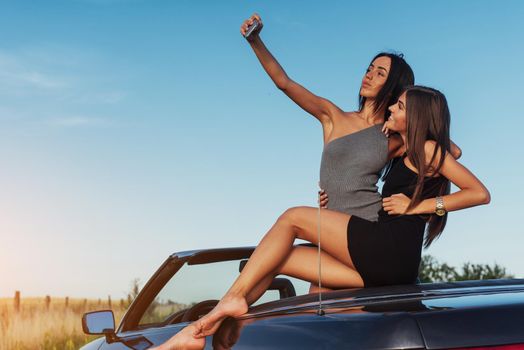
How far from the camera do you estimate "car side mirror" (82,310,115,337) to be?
5.42 metres

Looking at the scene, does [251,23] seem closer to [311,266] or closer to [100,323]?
[311,266]

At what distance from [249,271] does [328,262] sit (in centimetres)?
54

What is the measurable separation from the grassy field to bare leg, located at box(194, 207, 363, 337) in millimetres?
8481

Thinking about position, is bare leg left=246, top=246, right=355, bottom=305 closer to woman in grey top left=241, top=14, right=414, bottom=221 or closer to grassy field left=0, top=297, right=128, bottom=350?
woman in grey top left=241, top=14, right=414, bottom=221

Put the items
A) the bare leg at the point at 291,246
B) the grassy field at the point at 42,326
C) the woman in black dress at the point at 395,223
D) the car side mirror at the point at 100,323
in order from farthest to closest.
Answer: the grassy field at the point at 42,326 → the car side mirror at the point at 100,323 → the woman in black dress at the point at 395,223 → the bare leg at the point at 291,246

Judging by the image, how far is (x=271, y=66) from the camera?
5066mm

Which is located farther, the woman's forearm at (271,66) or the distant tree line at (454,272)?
the distant tree line at (454,272)

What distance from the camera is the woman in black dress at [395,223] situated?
13.9 ft

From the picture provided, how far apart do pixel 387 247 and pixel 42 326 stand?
1096 cm

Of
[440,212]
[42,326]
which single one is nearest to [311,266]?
[440,212]

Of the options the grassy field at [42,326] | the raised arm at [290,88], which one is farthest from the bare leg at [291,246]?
the grassy field at [42,326]

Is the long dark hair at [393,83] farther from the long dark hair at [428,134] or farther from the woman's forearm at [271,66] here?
the woman's forearm at [271,66]

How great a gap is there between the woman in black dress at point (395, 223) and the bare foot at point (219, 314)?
0.15 m

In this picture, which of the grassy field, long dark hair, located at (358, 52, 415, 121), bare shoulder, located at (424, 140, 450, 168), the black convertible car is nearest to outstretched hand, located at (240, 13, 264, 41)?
long dark hair, located at (358, 52, 415, 121)
